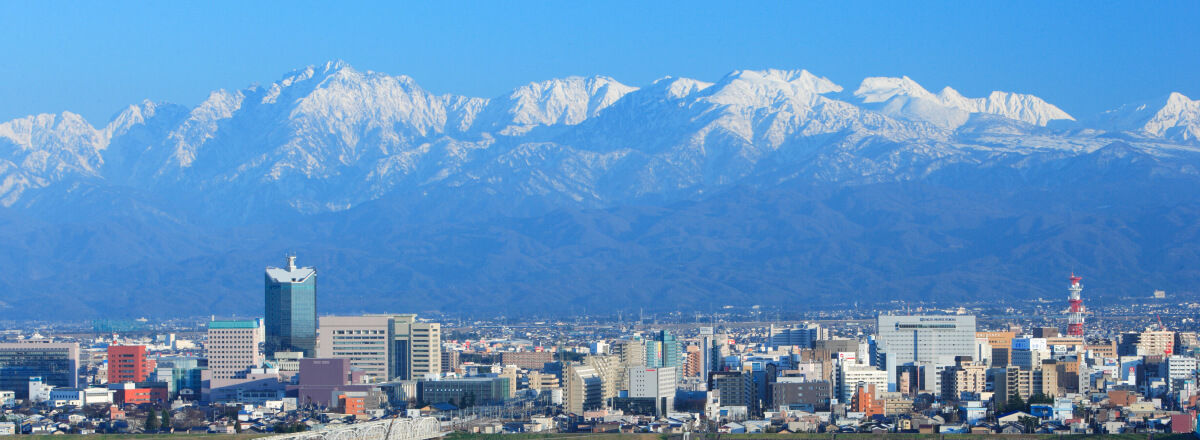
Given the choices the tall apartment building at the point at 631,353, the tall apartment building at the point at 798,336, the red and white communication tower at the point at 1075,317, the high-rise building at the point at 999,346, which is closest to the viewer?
the tall apartment building at the point at 631,353

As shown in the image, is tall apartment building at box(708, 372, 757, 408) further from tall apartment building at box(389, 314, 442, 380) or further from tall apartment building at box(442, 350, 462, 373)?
tall apartment building at box(442, 350, 462, 373)

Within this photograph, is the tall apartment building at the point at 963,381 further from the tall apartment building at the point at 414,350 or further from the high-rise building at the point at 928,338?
the tall apartment building at the point at 414,350

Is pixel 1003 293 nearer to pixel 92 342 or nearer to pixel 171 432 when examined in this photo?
pixel 92 342

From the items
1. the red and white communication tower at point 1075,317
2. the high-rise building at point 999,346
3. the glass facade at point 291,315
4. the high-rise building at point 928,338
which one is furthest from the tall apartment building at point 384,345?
the red and white communication tower at point 1075,317

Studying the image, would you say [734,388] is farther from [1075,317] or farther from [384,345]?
[1075,317]

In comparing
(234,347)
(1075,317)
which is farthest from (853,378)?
(1075,317)

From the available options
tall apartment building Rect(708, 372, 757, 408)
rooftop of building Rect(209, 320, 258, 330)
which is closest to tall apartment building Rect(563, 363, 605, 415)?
tall apartment building Rect(708, 372, 757, 408)

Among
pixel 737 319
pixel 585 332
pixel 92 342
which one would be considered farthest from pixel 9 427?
pixel 737 319
